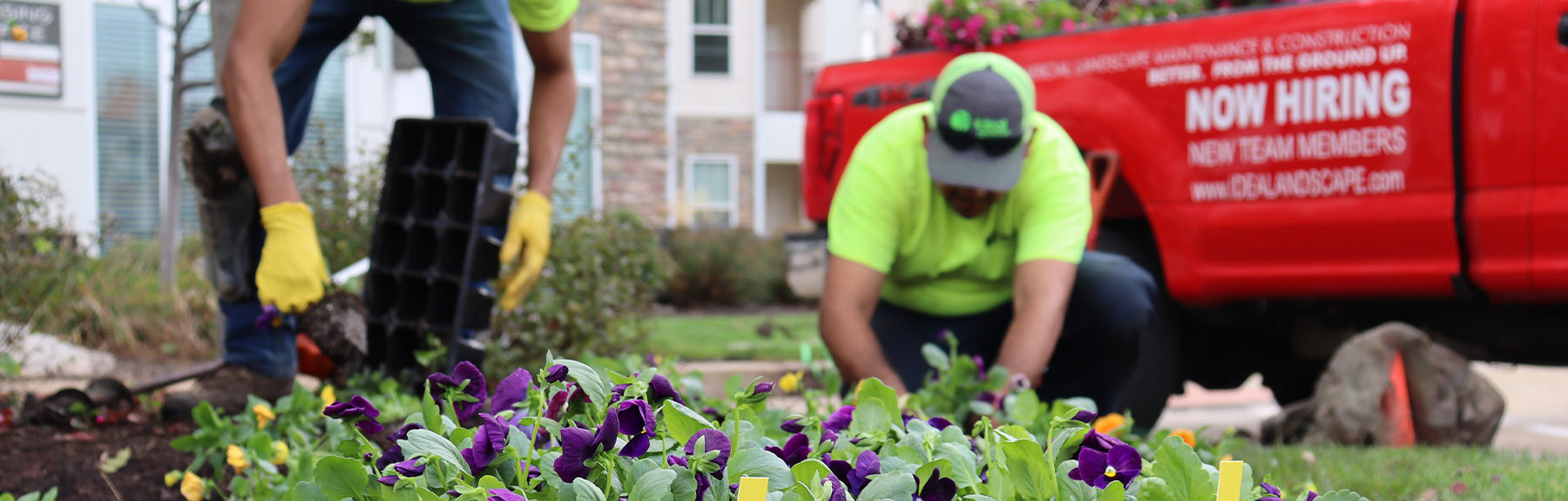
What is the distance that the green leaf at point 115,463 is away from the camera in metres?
2.39

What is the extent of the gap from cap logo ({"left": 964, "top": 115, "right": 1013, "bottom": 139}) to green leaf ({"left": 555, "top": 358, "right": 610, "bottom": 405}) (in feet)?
6.36

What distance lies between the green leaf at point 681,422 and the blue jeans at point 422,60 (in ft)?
6.79

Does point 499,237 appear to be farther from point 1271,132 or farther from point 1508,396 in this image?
point 1508,396

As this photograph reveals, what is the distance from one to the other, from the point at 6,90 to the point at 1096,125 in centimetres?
797

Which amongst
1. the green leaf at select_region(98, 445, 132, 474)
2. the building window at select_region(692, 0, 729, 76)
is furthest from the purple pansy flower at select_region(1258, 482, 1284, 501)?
the building window at select_region(692, 0, 729, 76)

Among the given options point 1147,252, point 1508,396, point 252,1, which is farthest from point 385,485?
point 1508,396

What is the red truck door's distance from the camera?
144 inches

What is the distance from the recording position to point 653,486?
36.6 inches

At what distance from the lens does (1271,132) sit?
13.5 ft

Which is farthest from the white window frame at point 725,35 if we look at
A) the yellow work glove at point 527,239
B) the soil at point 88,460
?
the soil at point 88,460

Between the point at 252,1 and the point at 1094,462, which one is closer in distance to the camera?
the point at 1094,462

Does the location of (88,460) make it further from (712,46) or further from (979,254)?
(712,46)

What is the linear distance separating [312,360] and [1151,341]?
2622 mm

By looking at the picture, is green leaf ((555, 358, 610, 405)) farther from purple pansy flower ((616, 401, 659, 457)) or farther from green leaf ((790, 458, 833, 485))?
green leaf ((790, 458, 833, 485))
